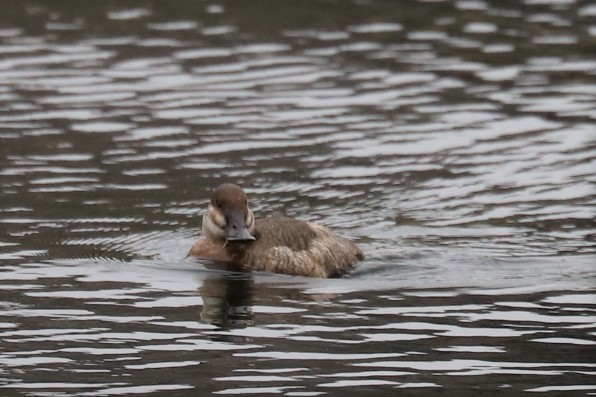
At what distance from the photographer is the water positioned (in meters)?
11.2

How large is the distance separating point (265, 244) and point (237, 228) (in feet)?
1.04

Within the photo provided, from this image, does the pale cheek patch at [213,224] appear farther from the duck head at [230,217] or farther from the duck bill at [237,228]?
the duck bill at [237,228]

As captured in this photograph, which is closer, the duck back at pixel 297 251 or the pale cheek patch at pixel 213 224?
the duck back at pixel 297 251

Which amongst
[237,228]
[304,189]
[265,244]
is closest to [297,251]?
[265,244]

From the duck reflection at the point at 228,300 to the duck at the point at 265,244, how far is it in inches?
11.2

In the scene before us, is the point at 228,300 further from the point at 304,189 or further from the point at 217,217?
the point at 304,189

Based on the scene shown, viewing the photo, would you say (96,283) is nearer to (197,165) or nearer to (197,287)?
(197,287)

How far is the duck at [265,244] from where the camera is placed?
1412 centimetres

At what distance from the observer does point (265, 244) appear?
47.0ft

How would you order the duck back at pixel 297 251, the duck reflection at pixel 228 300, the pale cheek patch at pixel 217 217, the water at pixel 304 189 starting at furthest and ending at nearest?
1. the pale cheek patch at pixel 217 217
2. the duck back at pixel 297 251
3. the duck reflection at pixel 228 300
4. the water at pixel 304 189

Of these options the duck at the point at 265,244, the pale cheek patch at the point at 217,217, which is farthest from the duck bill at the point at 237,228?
the pale cheek patch at the point at 217,217

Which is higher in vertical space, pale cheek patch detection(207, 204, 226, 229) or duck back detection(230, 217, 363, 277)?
pale cheek patch detection(207, 204, 226, 229)

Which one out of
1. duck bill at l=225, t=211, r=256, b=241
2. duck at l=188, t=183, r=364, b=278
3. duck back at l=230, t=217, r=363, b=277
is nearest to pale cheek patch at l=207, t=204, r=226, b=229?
duck at l=188, t=183, r=364, b=278

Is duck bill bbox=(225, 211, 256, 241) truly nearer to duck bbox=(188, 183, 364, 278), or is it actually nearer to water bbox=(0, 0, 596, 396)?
duck bbox=(188, 183, 364, 278)
